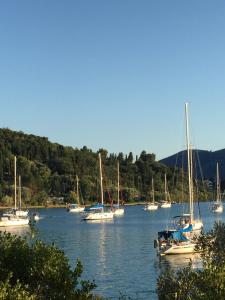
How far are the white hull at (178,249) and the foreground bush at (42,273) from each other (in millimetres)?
34202

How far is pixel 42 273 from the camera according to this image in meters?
22.7

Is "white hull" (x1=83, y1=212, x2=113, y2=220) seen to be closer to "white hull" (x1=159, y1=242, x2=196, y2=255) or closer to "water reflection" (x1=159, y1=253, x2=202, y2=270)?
"white hull" (x1=159, y1=242, x2=196, y2=255)

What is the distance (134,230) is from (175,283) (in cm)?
7472

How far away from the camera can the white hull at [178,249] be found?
57688mm

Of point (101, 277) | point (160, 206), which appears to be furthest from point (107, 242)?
point (160, 206)

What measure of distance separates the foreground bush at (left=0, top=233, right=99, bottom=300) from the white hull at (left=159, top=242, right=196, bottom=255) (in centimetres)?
3420

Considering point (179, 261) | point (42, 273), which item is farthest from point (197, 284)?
point (179, 261)

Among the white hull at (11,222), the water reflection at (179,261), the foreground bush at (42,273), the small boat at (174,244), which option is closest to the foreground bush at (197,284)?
the foreground bush at (42,273)

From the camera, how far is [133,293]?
41531 millimetres

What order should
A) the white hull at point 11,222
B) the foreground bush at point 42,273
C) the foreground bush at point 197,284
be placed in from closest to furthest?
the foreground bush at point 197,284
the foreground bush at point 42,273
the white hull at point 11,222

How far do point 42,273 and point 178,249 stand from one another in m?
36.8

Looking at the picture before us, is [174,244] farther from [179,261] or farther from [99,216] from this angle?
[99,216]

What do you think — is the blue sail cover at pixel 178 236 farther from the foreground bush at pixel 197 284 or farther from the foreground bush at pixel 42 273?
the foreground bush at pixel 197 284

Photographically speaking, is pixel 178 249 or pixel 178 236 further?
pixel 178 236
